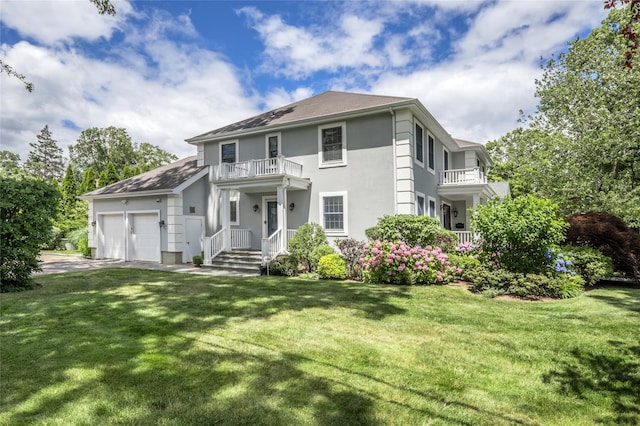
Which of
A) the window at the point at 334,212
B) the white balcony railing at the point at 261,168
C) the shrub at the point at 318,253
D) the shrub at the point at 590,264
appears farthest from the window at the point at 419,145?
the shrub at the point at 590,264

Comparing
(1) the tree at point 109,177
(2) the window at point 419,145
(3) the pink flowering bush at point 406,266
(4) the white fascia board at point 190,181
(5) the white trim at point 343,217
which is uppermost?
(1) the tree at point 109,177

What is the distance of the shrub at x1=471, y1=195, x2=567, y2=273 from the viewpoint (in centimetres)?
762

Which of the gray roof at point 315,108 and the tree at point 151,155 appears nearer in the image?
the gray roof at point 315,108

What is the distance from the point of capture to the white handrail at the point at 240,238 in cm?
1446

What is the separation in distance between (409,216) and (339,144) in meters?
4.07

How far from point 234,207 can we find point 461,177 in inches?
413

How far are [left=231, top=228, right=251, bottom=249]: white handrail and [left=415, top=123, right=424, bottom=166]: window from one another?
757 cm

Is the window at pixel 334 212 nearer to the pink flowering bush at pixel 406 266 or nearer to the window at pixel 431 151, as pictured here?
the pink flowering bush at pixel 406 266

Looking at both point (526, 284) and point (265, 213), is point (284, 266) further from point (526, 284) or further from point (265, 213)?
point (526, 284)

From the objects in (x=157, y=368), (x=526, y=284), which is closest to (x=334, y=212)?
(x=526, y=284)

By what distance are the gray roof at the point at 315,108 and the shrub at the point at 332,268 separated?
5327 mm

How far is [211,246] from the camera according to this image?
1372cm

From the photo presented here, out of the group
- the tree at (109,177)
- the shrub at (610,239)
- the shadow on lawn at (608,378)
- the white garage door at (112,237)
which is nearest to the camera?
the shadow on lawn at (608,378)

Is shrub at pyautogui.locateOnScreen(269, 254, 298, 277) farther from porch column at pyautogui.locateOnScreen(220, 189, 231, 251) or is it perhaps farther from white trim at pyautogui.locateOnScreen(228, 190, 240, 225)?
white trim at pyautogui.locateOnScreen(228, 190, 240, 225)
